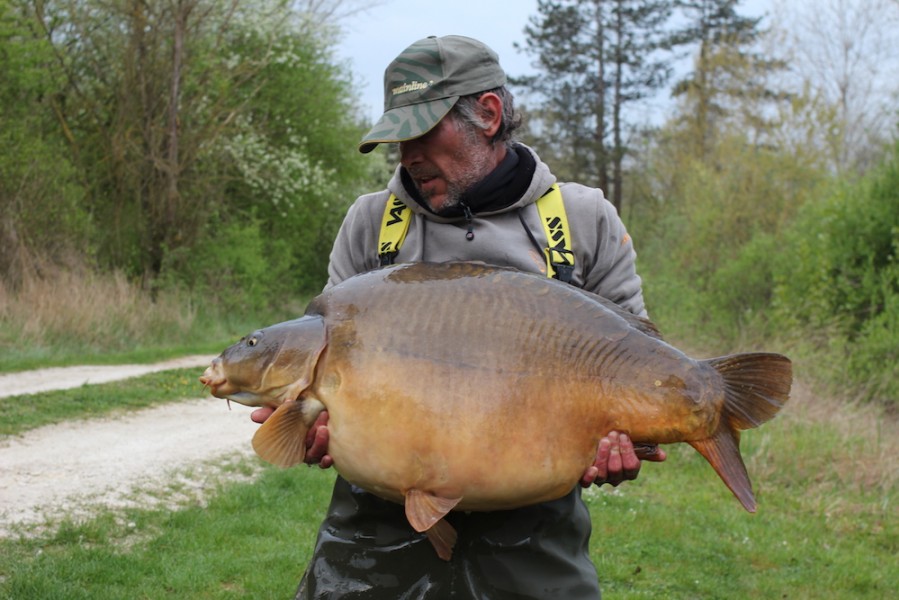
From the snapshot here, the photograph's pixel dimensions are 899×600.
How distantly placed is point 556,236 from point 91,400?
766 centimetres

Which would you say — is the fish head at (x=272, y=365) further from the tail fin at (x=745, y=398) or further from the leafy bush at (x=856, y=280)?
the leafy bush at (x=856, y=280)

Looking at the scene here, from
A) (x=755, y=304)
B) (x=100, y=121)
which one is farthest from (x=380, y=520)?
(x=100, y=121)

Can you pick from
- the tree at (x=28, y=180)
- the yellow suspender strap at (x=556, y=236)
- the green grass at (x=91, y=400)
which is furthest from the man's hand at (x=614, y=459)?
the tree at (x=28, y=180)

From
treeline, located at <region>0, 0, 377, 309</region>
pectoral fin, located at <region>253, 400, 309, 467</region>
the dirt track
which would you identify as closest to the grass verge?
the dirt track

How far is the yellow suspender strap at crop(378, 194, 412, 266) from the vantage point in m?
2.89

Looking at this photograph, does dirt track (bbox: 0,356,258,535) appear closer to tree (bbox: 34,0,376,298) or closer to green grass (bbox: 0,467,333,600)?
green grass (bbox: 0,467,333,600)

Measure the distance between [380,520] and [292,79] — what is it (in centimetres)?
2323

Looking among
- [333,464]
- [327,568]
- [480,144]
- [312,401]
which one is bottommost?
[327,568]

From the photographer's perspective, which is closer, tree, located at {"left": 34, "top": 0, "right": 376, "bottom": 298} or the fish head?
the fish head

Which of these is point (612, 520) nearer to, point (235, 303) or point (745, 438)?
point (745, 438)

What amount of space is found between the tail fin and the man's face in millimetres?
918

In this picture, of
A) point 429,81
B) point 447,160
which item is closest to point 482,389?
point 447,160

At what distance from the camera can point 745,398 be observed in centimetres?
243

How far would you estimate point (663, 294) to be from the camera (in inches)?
593
